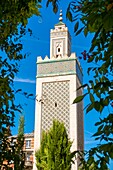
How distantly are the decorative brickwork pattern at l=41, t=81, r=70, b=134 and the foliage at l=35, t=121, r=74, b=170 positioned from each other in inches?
372

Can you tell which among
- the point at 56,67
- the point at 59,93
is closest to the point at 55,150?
the point at 59,93

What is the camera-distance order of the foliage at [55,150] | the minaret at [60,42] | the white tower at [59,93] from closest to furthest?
the foliage at [55,150] → the white tower at [59,93] → the minaret at [60,42]

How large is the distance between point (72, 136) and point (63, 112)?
1.74 metres

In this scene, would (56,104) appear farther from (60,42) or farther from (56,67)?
(60,42)

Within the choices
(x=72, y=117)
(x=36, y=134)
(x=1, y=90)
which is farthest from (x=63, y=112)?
(x=1, y=90)

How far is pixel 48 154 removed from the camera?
13.2 metres

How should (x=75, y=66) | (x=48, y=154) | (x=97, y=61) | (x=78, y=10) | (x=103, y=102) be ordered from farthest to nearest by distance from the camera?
(x=75, y=66) → (x=48, y=154) → (x=97, y=61) → (x=78, y=10) → (x=103, y=102)

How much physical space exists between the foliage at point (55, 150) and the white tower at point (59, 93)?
30.6 feet

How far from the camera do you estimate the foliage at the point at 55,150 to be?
1281cm

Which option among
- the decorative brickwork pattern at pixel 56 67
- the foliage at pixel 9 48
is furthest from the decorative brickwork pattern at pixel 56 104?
the foliage at pixel 9 48

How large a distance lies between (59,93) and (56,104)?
2.92 feet

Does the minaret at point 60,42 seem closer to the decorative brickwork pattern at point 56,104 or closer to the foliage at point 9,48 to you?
the decorative brickwork pattern at point 56,104

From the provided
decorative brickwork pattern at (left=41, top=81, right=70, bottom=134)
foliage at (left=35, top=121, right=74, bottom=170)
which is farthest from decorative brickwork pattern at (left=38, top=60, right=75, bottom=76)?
foliage at (left=35, top=121, right=74, bottom=170)

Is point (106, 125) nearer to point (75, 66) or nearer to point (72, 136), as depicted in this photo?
point (72, 136)
